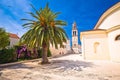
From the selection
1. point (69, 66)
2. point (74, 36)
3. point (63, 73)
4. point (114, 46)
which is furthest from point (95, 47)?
point (74, 36)

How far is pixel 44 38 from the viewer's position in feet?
50.3

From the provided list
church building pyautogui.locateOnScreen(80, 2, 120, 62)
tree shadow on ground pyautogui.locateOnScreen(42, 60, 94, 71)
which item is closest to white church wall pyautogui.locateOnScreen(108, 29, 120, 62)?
church building pyautogui.locateOnScreen(80, 2, 120, 62)

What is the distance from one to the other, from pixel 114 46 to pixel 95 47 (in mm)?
3669

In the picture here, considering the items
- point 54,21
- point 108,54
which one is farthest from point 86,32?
point 54,21

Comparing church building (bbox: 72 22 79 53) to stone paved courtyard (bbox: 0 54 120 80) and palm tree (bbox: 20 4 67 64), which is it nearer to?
palm tree (bbox: 20 4 67 64)

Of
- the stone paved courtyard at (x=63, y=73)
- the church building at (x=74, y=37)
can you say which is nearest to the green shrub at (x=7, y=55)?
the stone paved courtyard at (x=63, y=73)

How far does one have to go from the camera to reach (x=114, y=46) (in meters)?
17.4

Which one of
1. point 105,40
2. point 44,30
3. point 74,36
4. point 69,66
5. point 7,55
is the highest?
point 74,36

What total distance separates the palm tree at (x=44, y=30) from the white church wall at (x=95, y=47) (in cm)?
611

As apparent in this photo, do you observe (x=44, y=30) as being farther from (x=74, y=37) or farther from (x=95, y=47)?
(x=74, y=37)

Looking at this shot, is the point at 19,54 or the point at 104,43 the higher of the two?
the point at 104,43

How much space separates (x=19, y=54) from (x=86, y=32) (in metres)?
12.8

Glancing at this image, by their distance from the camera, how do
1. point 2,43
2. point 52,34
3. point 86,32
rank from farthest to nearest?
point 2,43
point 86,32
point 52,34

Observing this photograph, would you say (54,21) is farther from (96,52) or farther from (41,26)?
(96,52)
